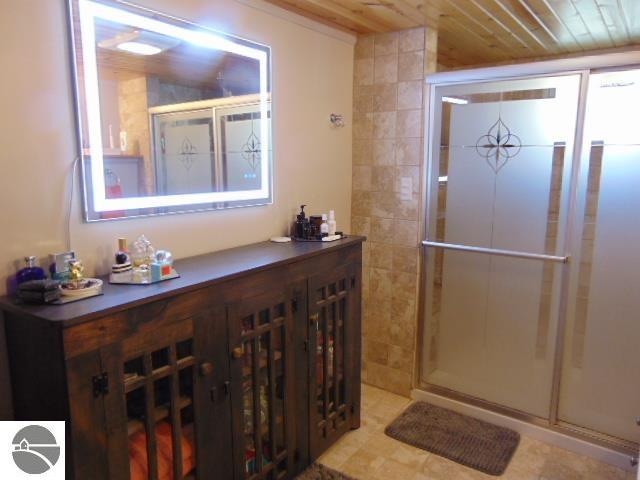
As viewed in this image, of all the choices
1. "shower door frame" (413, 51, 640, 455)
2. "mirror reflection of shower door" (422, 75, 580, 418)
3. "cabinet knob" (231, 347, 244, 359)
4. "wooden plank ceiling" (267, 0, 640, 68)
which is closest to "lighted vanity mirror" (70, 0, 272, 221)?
"wooden plank ceiling" (267, 0, 640, 68)

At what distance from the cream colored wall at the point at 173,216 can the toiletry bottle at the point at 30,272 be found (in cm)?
6

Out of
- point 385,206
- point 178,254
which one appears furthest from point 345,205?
point 178,254

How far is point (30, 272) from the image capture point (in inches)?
55.6

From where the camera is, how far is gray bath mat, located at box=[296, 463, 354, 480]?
7.20 ft

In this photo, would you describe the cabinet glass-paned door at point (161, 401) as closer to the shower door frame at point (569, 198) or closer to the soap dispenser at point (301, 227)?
the soap dispenser at point (301, 227)

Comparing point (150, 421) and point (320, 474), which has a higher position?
point (150, 421)

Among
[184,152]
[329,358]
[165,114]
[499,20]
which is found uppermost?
[499,20]

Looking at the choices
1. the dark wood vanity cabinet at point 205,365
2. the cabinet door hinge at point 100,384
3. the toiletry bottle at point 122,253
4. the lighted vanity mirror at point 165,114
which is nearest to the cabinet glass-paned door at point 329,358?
the dark wood vanity cabinet at point 205,365

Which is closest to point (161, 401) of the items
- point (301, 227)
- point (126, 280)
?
point (126, 280)

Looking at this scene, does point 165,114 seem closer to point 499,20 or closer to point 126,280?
point 126,280

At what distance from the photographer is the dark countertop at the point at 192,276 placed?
129 centimetres

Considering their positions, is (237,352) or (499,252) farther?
(499,252)

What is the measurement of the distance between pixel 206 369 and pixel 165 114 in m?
1.00

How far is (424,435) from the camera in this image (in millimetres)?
2547
